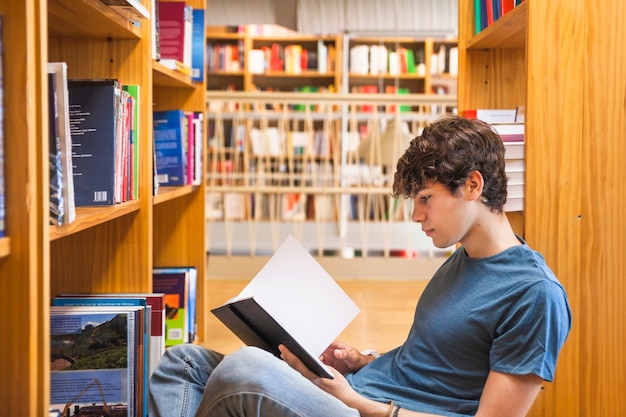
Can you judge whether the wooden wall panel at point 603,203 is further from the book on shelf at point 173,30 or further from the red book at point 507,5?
the book on shelf at point 173,30

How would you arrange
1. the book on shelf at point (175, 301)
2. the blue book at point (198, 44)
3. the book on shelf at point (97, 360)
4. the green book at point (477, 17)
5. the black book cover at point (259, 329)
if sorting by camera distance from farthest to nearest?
the blue book at point (198, 44) → the book on shelf at point (175, 301) → the green book at point (477, 17) → the book on shelf at point (97, 360) → the black book cover at point (259, 329)

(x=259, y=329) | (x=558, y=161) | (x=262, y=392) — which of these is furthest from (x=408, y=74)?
(x=262, y=392)

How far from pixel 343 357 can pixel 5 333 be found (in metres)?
0.75

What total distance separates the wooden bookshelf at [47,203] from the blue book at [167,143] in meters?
0.10

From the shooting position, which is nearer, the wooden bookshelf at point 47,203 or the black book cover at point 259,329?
the wooden bookshelf at point 47,203

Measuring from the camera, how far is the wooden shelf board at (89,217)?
1058 mm

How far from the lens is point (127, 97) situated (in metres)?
1.55

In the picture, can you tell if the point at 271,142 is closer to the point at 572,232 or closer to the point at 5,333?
the point at 572,232

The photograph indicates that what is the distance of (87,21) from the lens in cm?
142

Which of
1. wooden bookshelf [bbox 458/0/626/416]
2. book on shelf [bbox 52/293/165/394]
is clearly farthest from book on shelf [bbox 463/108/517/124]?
book on shelf [bbox 52/293/165/394]

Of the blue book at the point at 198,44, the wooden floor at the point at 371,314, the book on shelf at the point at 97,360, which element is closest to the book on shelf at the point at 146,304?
the book on shelf at the point at 97,360

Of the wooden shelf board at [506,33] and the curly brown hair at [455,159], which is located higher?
the wooden shelf board at [506,33]

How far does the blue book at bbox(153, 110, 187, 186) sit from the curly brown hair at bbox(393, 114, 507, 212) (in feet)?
4.09

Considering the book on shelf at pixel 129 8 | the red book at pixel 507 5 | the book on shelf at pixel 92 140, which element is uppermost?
the red book at pixel 507 5
